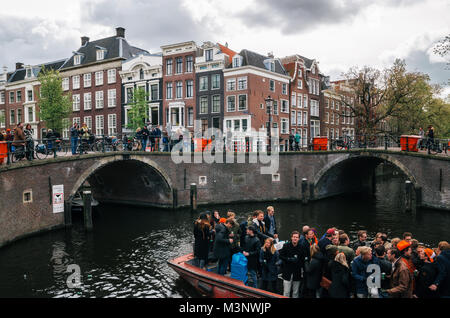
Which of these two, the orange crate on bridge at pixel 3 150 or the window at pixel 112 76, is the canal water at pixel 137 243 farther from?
the window at pixel 112 76

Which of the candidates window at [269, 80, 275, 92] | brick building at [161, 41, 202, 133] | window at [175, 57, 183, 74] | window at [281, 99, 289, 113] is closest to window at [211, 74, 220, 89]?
brick building at [161, 41, 202, 133]

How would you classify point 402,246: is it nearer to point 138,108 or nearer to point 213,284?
point 213,284

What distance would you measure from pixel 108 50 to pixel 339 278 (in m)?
41.8

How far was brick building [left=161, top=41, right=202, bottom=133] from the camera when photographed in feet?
118

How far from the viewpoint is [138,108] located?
3591 cm

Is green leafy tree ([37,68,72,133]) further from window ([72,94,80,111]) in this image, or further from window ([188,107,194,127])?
window ([188,107,194,127])

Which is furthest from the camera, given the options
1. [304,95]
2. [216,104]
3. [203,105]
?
[304,95]

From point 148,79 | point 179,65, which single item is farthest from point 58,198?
point 148,79

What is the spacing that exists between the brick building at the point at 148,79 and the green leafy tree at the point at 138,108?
1.10m

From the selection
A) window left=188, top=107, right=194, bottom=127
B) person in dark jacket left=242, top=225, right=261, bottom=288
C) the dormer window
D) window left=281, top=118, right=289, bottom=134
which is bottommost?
person in dark jacket left=242, top=225, right=261, bottom=288

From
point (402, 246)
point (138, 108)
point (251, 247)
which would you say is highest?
point (138, 108)

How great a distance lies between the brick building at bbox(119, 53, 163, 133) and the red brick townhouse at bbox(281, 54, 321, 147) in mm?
14491
